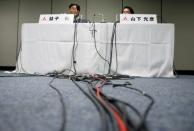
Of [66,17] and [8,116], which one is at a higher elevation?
[66,17]

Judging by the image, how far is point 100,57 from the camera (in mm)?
2451

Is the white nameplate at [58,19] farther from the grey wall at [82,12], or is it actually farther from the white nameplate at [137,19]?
the grey wall at [82,12]

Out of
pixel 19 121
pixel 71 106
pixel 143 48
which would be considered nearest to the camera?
pixel 19 121

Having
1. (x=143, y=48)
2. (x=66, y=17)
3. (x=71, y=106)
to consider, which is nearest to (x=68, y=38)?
(x=66, y=17)

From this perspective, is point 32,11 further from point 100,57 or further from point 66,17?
point 100,57

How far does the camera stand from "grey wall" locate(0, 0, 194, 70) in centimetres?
391

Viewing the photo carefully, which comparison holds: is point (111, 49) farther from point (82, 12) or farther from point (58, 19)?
point (82, 12)

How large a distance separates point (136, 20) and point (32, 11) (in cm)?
241

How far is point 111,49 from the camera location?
2.46m

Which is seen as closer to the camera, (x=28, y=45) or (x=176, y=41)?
(x=28, y=45)

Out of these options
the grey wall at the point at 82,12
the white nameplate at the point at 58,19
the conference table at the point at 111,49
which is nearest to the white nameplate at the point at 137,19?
the conference table at the point at 111,49

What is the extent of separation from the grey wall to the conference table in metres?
1.63

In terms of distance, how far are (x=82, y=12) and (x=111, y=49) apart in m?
1.91

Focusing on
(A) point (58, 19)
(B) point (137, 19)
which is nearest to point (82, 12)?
(A) point (58, 19)
